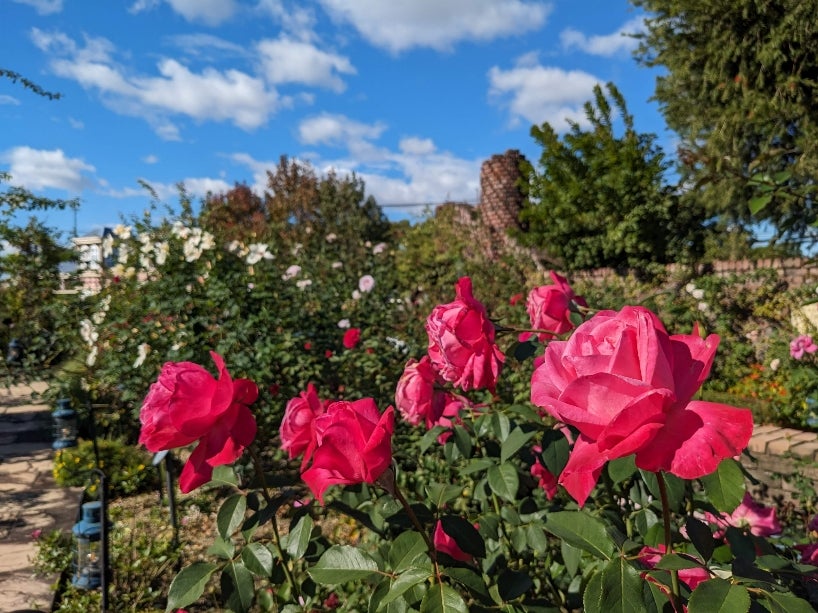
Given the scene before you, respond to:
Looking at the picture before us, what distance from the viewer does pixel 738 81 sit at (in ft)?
23.7

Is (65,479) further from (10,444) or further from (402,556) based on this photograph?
(402,556)

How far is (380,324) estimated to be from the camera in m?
3.95

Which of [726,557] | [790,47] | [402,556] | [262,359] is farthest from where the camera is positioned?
[790,47]

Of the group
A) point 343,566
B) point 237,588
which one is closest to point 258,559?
point 237,588

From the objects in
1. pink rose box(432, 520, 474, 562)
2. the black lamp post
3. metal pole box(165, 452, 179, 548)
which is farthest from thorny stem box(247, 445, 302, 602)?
metal pole box(165, 452, 179, 548)

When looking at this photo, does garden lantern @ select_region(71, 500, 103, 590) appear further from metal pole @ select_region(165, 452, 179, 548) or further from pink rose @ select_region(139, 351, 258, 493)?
pink rose @ select_region(139, 351, 258, 493)

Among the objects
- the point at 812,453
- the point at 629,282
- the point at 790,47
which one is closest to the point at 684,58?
the point at 790,47

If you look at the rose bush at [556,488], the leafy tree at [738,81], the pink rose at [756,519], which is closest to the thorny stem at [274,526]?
the rose bush at [556,488]

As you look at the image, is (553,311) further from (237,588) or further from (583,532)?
(237,588)

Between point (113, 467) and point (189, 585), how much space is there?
11.5ft

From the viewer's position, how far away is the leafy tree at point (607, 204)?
766cm

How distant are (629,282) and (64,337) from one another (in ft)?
19.6

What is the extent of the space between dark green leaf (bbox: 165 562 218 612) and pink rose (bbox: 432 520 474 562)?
0.31 m

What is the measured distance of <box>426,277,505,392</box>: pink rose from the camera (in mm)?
968
